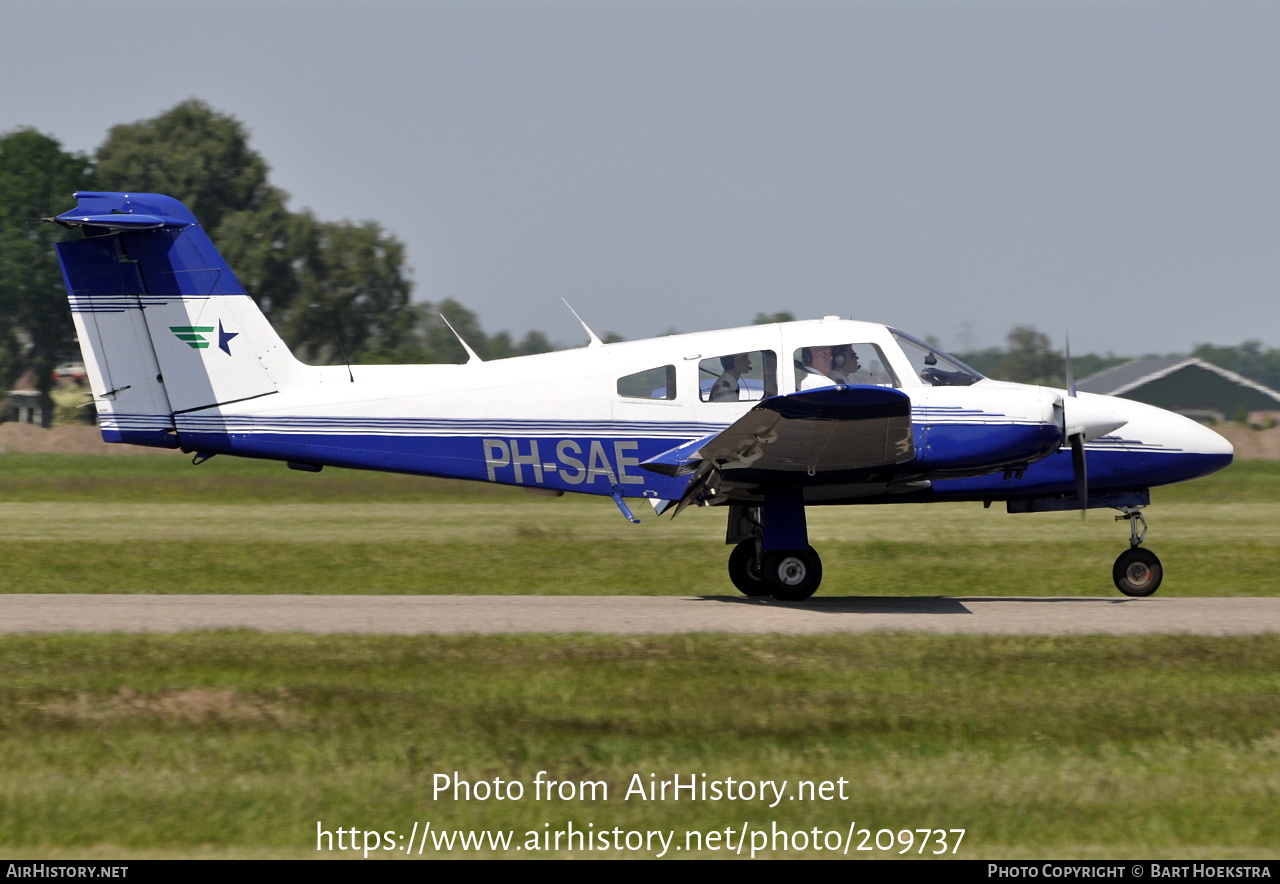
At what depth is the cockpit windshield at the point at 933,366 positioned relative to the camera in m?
11.8

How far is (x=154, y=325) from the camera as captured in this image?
12.4 metres

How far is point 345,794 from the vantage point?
255 inches

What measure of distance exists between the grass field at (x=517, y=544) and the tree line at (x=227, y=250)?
77.2 feet

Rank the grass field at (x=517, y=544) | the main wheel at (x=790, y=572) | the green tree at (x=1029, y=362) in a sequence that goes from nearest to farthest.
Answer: the main wheel at (x=790, y=572) → the grass field at (x=517, y=544) → the green tree at (x=1029, y=362)

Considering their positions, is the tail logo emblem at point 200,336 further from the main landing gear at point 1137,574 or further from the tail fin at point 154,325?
the main landing gear at point 1137,574

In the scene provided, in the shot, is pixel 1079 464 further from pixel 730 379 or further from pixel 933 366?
pixel 730 379

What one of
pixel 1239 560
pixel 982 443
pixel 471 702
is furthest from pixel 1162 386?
pixel 471 702

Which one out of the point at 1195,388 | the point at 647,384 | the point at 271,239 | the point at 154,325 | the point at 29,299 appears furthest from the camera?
the point at 1195,388

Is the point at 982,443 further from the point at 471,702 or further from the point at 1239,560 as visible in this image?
the point at 1239,560

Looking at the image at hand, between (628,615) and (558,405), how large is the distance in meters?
2.15

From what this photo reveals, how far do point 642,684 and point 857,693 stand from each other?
1.38 metres

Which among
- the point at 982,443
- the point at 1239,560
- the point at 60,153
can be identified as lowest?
the point at 1239,560

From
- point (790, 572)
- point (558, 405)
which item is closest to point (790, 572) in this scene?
point (790, 572)

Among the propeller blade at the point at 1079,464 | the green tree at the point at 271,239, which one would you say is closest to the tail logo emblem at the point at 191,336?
the propeller blade at the point at 1079,464
